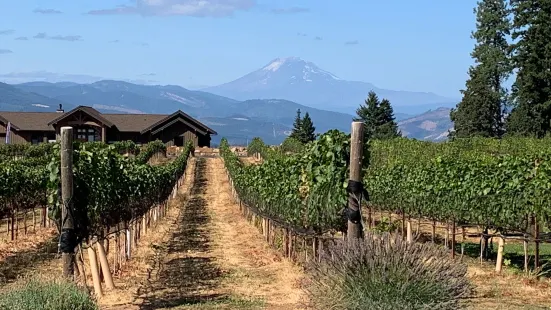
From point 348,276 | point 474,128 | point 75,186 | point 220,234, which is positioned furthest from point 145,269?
point 474,128

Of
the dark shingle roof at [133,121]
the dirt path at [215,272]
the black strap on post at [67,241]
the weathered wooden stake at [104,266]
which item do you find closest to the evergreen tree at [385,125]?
the dark shingle roof at [133,121]

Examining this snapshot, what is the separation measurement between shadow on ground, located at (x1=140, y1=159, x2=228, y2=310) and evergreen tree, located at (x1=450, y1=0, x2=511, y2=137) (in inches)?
1857

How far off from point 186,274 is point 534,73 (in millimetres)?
51094

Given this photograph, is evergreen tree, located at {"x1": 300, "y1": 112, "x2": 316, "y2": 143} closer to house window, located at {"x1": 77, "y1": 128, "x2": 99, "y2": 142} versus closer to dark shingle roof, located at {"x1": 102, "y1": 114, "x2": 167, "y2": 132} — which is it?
dark shingle roof, located at {"x1": 102, "y1": 114, "x2": 167, "y2": 132}

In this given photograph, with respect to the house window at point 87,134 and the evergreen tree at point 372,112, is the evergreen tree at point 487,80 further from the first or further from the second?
the house window at point 87,134

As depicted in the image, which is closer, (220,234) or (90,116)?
(220,234)

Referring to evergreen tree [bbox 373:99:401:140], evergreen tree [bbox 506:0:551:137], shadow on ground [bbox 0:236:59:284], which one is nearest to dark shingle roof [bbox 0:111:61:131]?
evergreen tree [bbox 373:99:401:140]

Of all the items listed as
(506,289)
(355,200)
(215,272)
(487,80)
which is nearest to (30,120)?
(487,80)

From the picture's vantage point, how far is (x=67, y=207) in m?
10.0

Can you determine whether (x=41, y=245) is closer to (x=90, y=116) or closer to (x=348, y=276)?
(x=348, y=276)

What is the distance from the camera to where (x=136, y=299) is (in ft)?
39.4

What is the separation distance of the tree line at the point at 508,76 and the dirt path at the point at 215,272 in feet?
133

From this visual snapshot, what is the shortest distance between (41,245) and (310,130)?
75645mm

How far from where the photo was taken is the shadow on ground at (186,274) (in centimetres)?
1199
